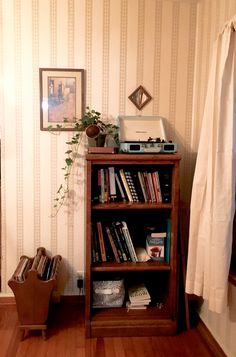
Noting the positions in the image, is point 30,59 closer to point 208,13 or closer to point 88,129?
point 88,129

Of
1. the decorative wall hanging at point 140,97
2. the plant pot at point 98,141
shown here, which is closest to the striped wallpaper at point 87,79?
the decorative wall hanging at point 140,97

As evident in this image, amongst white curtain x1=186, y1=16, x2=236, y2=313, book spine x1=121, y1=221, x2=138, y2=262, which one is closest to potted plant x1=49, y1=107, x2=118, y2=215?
book spine x1=121, y1=221, x2=138, y2=262

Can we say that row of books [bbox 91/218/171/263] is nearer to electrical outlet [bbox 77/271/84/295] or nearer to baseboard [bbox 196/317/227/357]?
electrical outlet [bbox 77/271/84/295]

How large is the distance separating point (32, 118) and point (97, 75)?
1.93ft

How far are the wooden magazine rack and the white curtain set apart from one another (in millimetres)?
1012

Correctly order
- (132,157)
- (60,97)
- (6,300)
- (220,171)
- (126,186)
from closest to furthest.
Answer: (220,171) → (132,157) → (126,186) → (60,97) → (6,300)

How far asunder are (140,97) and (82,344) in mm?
1793

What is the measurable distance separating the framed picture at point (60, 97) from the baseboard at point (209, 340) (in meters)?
1.71

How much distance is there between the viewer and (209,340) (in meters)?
2.17

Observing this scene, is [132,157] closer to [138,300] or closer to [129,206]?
[129,206]

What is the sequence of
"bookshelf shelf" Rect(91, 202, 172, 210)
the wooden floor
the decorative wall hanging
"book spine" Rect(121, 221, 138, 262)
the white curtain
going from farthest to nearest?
the decorative wall hanging → "book spine" Rect(121, 221, 138, 262) → "bookshelf shelf" Rect(91, 202, 172, 210) → the wooden floor → the white curtain

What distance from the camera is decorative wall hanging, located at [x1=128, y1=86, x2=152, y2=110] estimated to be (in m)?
2.51

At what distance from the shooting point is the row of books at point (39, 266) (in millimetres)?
2175

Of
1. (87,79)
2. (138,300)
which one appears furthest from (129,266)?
(87,79)
